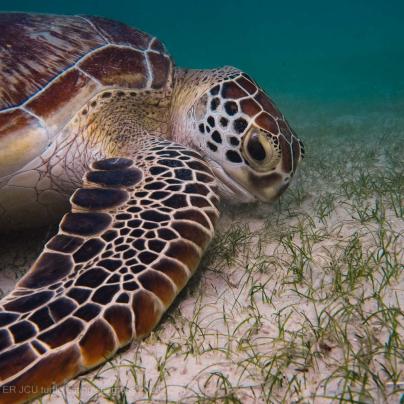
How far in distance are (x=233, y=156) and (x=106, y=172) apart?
110 cm

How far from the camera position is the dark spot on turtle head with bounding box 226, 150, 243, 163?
2.96 meters

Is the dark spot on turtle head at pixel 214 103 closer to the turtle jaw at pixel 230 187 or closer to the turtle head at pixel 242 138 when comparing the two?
the turtle head at pixel 242 138

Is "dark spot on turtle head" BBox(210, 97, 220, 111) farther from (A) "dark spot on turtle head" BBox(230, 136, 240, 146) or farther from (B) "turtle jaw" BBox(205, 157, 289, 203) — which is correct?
(B) "turtle jaw" BBox(205, 157, 289, 203)

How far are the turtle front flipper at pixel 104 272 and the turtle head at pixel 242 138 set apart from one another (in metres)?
0.56

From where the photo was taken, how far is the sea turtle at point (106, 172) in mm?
1483

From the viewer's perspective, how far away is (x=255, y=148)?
2867 mm

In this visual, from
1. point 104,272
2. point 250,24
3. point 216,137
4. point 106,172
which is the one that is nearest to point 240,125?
point 216,137

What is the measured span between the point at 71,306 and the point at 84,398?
362 mm

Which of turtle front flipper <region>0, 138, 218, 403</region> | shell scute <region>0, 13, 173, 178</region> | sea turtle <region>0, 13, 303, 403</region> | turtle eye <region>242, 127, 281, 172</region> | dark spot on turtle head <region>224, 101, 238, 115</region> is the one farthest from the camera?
dark spot on turtle head <region>224, 101, 238, 115</region>

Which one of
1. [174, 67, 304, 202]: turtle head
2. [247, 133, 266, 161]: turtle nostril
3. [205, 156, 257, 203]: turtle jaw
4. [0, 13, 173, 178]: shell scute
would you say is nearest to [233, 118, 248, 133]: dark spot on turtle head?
[174, 67, 304, 202]: turtle head

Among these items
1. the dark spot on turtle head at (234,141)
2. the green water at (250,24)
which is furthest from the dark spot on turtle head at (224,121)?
the green water at (250,24)

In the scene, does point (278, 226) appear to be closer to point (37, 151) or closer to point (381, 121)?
point (37, 151)

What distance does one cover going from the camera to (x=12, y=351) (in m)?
1.36

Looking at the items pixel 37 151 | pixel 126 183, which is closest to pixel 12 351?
pixel 126 183
